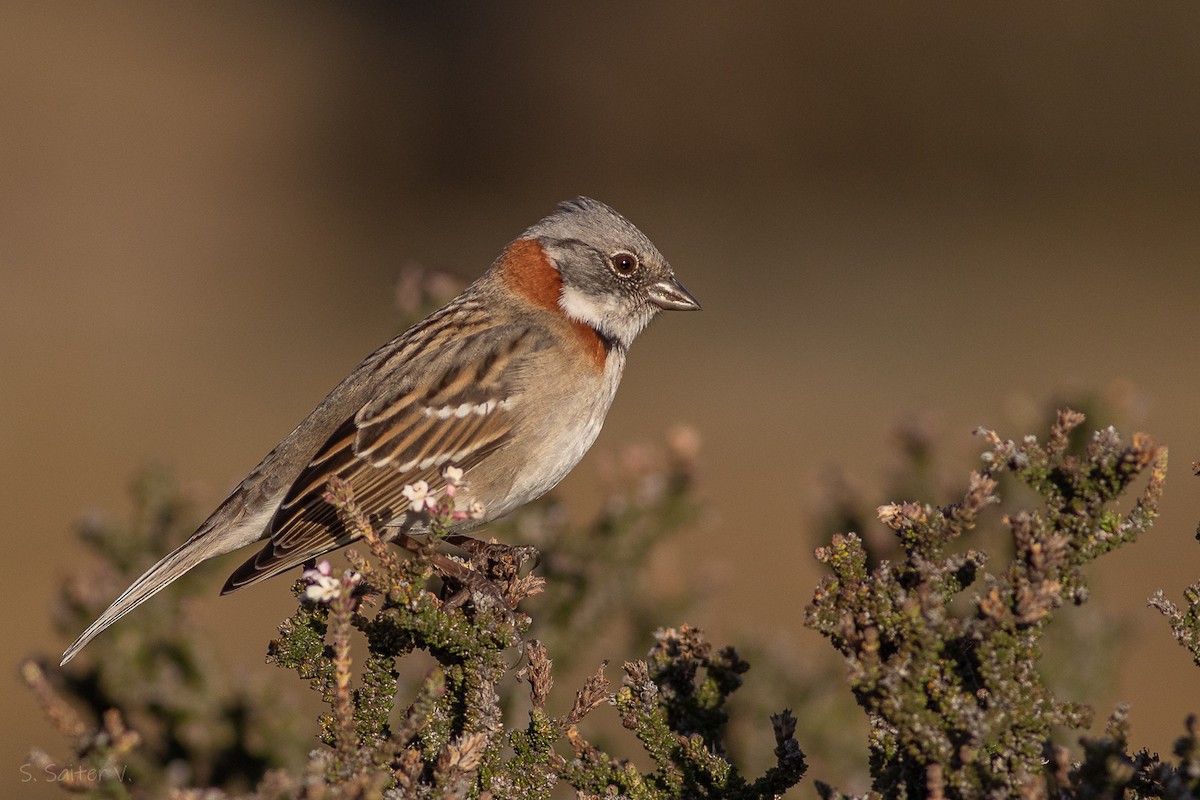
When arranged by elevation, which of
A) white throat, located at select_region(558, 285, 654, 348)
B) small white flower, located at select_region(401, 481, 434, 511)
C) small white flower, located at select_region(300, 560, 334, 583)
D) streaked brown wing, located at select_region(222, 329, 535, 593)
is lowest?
small white flower, located at select_region(300, 560, 334, 583)

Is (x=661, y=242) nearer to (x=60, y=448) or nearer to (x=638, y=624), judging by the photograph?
(x=60, y=448)

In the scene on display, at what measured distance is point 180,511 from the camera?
→ 4.52m

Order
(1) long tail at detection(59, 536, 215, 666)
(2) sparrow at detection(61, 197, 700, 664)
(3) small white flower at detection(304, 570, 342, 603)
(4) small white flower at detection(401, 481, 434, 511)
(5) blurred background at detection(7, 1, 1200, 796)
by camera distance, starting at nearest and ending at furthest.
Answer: (3) small white flower at detection(304, 570, 342, 603) → (4) small white flower at detection(401, 481, 434, 511) → (1) long tail at detection(59, 536, 215, 666) → (2) sparrow at detection(61, 197, 700, 664) → (5) blurred background at detection(7, 1, 1200, 796)

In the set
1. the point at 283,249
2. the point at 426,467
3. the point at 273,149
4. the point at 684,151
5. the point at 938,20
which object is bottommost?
the point at 426,467

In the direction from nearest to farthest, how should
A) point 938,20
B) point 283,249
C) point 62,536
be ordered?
point 62,536
point 938,20
point 283,249

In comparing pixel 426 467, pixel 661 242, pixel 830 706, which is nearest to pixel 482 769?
pixel 426 467

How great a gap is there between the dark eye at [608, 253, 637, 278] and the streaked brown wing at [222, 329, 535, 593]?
0.50m

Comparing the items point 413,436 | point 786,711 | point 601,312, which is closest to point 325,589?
point 786,711

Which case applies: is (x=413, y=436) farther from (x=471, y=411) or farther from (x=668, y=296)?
(x=668, y=296)

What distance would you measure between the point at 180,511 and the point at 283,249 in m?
11.5

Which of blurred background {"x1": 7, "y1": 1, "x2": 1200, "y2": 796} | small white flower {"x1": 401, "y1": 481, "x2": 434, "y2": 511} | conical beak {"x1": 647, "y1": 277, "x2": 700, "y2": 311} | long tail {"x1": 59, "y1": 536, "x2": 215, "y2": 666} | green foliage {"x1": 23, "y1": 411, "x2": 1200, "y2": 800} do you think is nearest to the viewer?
green foliage {"x1": 23, "y1": 411, "x2": 1200, "y2": 800}

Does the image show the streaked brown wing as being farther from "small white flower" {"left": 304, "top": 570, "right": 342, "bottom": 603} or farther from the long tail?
"small white flower" {"left": 304, "top": 570, "right": 342, "bottom": 603}

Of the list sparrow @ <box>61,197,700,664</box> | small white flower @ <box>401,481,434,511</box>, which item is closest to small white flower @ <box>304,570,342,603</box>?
small white flower @ <box>401,481,434,511</box>

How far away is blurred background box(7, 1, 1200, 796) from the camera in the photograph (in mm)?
11945
